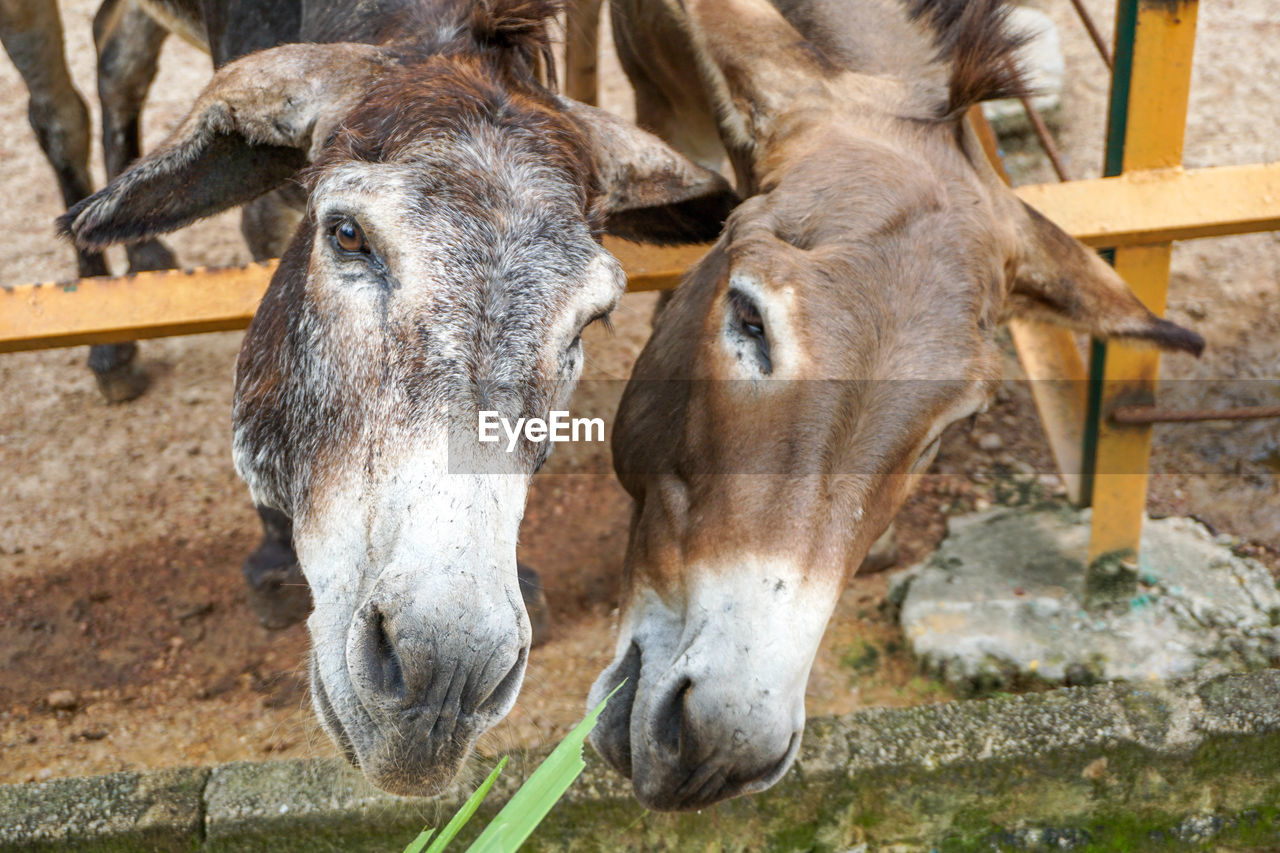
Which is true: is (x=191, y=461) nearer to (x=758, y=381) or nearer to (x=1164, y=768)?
(x=758, y=381)

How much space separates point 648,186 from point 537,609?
1.63 meters

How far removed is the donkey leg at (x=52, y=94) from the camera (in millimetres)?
4480

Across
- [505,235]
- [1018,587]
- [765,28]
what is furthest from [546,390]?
[1018,587]

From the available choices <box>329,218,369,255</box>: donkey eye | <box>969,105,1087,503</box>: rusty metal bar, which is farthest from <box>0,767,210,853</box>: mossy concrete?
<box>969,105,1087,503</box>: rusty metal bar

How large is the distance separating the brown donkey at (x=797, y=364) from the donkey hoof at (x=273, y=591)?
1.56 metres

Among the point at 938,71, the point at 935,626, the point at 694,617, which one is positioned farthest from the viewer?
the point at 935,626

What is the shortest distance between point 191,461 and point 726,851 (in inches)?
111

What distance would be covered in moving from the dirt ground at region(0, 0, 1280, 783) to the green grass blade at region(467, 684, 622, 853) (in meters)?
1.29

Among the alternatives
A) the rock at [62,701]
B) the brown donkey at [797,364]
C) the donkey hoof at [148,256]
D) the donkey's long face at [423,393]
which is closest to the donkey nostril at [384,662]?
the donkey's long face at [423,393]

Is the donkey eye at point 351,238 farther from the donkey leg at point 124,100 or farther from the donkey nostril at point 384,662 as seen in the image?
the donkey leg at point 124,100

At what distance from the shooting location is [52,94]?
467cm

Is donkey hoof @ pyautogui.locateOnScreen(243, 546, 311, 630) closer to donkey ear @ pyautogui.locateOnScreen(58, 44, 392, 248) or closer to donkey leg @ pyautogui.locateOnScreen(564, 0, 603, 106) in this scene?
donkey ear @ pyautogui.locateOnScreen(58, 44, 392, 248)

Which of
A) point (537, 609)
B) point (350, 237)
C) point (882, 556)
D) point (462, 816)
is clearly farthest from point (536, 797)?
point (882, 556)

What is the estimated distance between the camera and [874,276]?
2.28 meters
